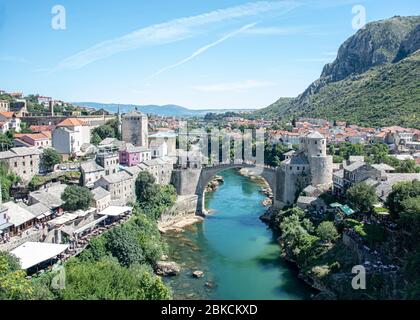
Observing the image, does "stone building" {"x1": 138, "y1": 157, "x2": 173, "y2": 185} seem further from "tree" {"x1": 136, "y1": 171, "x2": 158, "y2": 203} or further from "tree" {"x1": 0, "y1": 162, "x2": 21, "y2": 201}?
"tree" {"x1": 0, "y1": 162, "x2": 21, "y2": 201}

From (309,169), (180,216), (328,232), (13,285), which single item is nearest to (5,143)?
(180,216)

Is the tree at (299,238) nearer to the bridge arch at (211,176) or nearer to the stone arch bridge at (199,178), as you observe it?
the bridge arch at (211,176)

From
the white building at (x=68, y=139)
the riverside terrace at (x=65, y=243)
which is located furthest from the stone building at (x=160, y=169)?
the riverside terrace at (x=65, y=243)

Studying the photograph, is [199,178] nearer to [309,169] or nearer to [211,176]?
[211,176]

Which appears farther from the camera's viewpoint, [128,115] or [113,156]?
[128,115]
